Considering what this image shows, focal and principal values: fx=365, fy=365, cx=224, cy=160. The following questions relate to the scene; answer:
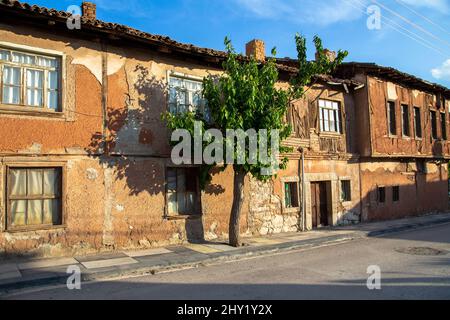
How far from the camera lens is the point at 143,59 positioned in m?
10.4

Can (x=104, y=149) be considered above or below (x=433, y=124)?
below

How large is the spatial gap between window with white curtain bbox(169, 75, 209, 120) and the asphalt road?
491 cm

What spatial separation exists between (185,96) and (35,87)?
4142 mm

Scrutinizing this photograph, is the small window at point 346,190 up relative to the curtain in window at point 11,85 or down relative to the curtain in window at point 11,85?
down

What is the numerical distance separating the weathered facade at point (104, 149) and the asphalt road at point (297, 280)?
2.54m

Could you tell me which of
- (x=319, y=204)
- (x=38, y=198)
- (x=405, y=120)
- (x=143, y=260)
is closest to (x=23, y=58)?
(x=38, y=198)

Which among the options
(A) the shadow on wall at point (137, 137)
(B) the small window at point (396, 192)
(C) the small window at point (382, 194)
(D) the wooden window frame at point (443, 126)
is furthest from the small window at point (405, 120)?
(A) the shadow on wall at point (137, 137)

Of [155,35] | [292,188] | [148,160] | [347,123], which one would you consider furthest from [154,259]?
[347,123]

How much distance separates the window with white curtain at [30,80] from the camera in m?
8.53

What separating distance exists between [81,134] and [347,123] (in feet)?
36.4

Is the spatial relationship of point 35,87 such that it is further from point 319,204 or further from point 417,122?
point 417,122

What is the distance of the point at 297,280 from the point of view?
675 cm

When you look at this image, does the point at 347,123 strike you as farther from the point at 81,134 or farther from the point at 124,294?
the point at 124,294

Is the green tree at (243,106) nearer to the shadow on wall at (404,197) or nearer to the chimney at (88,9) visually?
the chimney at (88,9)
